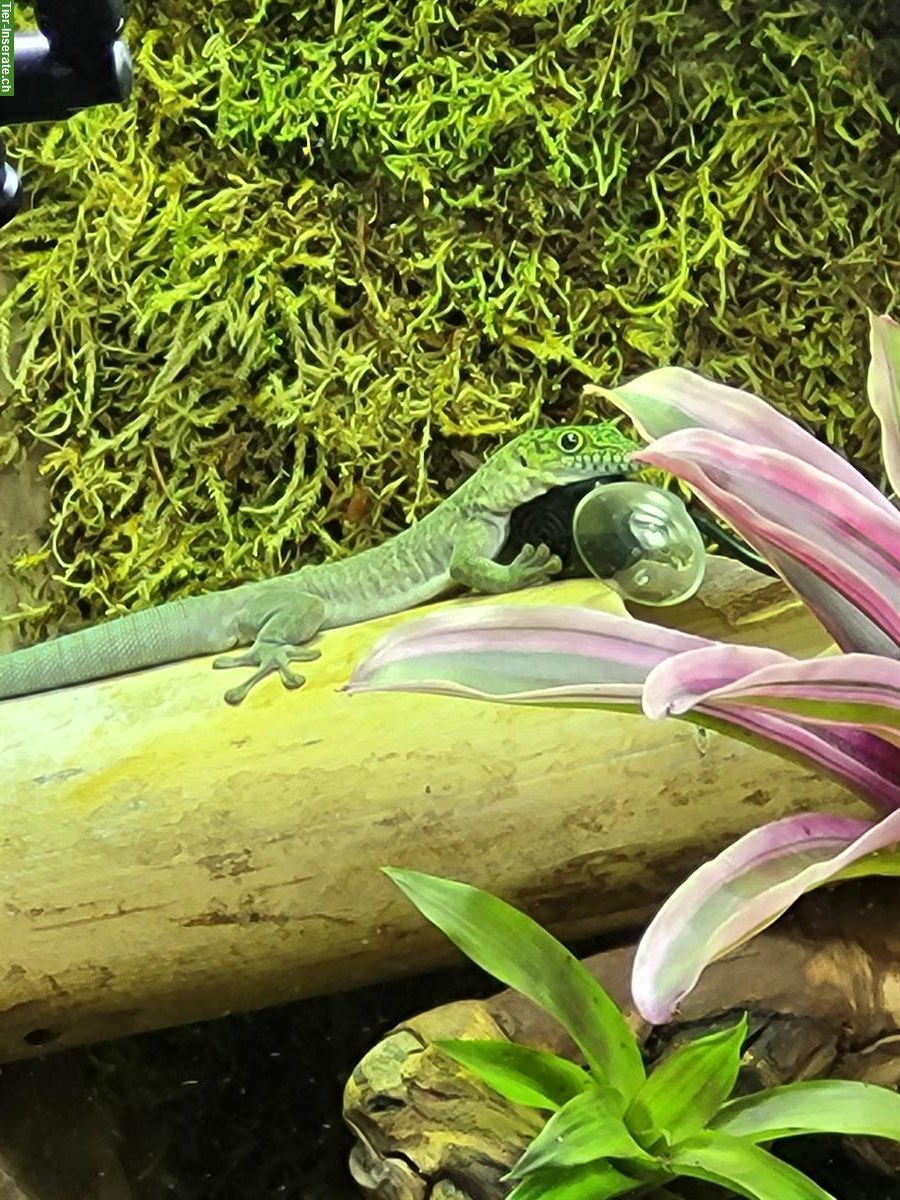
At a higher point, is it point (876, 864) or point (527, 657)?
point (527, 657)

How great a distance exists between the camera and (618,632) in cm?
73

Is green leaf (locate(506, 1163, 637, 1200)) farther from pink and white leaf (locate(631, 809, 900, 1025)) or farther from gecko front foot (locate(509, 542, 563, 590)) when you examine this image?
gecko front foot (locate(509, 542, 563, 590))

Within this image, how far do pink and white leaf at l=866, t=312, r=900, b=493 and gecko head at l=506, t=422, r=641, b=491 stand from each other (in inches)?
15.9

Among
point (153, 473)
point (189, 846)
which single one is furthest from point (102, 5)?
point (153, 473)

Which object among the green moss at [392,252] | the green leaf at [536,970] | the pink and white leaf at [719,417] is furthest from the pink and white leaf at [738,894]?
the green moss at [392,252]

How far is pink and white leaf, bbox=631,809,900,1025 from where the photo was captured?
615mm

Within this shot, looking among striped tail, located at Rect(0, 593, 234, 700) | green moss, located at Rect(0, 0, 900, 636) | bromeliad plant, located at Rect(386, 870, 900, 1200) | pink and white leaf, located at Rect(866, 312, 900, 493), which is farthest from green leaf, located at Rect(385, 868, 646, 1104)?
green moss, located at Rect(0, 0, 900, 636)

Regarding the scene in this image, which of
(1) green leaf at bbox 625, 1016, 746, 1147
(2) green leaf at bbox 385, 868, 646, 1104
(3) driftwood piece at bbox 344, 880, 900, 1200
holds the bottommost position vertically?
(3) driftwood piece at bbox 344, 880, 900, 1200

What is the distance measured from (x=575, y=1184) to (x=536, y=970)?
0.13 meters

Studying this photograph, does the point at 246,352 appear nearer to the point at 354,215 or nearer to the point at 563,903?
the point at 354,215

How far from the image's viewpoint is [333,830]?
36.7 inches

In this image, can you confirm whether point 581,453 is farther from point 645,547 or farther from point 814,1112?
point 814,1112

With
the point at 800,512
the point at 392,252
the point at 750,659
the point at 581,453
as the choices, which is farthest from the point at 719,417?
the point at 392,252

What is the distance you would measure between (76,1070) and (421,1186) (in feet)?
1.70
